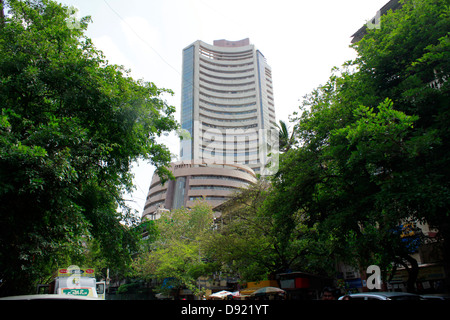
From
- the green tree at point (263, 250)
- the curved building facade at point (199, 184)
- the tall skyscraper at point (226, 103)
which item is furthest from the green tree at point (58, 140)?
the tall skyscraper at point (226, 103)

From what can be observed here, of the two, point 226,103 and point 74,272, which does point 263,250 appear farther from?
point 226,103

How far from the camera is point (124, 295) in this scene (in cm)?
5350

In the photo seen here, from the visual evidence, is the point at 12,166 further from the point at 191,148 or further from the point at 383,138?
the point at 191,148

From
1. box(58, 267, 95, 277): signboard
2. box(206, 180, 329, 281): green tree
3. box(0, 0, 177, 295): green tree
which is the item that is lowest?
box(58, 267, 95, 277): signboard

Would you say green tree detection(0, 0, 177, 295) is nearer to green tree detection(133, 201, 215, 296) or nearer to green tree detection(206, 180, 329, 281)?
green tree detection(206, 180, 329, 281)

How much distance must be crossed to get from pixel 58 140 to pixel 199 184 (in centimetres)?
6865

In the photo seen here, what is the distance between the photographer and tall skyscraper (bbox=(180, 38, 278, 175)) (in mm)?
116000

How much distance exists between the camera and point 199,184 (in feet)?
248

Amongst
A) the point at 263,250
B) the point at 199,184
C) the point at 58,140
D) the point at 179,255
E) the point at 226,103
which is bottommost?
the point at 179,255

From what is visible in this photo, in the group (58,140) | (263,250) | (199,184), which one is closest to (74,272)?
(263,250)

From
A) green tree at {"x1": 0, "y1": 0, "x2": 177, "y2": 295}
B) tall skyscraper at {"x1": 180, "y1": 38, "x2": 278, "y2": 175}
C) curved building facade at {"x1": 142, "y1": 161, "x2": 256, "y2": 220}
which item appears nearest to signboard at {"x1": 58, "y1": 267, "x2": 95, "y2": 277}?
green tree at {"x1": 0, "y1": 0, "x2": 177, "y2": 295}

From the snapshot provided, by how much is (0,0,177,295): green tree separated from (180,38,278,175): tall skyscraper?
94565 millimetres
